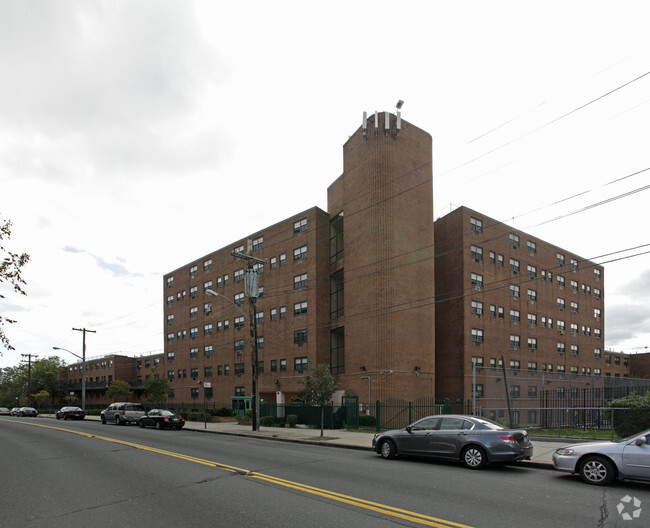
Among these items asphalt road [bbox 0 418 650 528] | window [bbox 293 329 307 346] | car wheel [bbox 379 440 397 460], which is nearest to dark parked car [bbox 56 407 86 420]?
window [bbox 293 329 307 346]

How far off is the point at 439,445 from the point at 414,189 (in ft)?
84.7

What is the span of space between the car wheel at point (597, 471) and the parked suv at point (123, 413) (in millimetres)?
31494

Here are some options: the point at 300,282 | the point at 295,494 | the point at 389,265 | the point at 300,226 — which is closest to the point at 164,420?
the point at 300,282

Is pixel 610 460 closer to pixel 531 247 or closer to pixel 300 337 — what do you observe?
pixel 300 337

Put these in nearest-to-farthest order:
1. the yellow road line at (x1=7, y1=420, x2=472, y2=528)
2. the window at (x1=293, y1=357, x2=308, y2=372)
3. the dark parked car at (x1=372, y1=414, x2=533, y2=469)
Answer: the yellow road line at (x1=7, y1=420, x2=472, y2=528), the dark parked car at (x1=372, y1=414, x2=533, y2=469), the window at (x1=293, y1=357, x2=308, y2=372)

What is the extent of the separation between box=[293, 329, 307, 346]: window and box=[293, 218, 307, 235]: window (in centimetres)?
896

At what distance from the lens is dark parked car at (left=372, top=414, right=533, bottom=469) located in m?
11.6

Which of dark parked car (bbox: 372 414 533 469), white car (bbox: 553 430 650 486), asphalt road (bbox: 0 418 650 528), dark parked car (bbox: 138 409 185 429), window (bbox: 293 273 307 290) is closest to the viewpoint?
asphalt road (bbox: 0 418 650 528)

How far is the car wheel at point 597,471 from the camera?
30.9 ft

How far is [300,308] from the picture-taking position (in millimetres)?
41844

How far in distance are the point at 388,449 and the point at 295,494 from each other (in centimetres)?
584

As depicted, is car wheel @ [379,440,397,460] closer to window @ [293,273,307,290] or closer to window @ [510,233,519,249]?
window @ [293,273,307,290]

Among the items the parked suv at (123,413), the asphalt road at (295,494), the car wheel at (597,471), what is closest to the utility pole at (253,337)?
the asphalt road at (295,494)

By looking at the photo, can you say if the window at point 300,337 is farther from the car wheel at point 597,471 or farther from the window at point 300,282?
the car wheel at point 597,471
